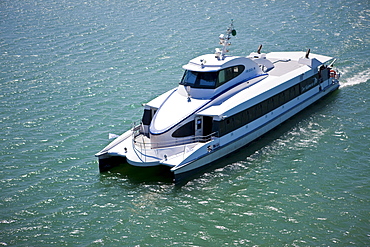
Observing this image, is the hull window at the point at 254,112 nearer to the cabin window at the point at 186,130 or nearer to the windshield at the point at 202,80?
the cabin window at the point at 186,130

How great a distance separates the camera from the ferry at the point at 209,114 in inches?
1097

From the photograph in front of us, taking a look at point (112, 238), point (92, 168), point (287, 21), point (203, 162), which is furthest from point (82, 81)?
point (287, 21)

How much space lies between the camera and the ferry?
91.4 feet

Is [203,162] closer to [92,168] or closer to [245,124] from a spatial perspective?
[245,124]

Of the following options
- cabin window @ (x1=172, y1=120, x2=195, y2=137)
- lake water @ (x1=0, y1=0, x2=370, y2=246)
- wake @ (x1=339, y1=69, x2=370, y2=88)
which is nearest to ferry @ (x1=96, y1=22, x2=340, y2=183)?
cabin window @ (x1=172, y1=120, x2=195, y2=137)

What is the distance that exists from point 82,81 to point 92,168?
15.6m

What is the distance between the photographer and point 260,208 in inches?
967

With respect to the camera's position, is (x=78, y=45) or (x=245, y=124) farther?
(x=78, y=45)

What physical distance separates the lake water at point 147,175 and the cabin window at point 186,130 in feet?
8.74

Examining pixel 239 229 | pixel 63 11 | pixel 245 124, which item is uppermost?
pixel 63 11

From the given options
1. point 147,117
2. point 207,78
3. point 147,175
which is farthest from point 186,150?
point 207,78

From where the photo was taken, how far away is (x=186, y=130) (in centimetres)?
2873

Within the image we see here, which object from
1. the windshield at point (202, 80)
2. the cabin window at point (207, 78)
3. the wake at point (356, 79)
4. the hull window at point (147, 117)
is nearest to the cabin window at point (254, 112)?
the cabin window at point (207, 78)

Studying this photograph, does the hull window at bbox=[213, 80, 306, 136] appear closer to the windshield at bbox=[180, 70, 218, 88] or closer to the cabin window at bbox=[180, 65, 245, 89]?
the cabin window at bbox=[180, 65, 245, 89]
